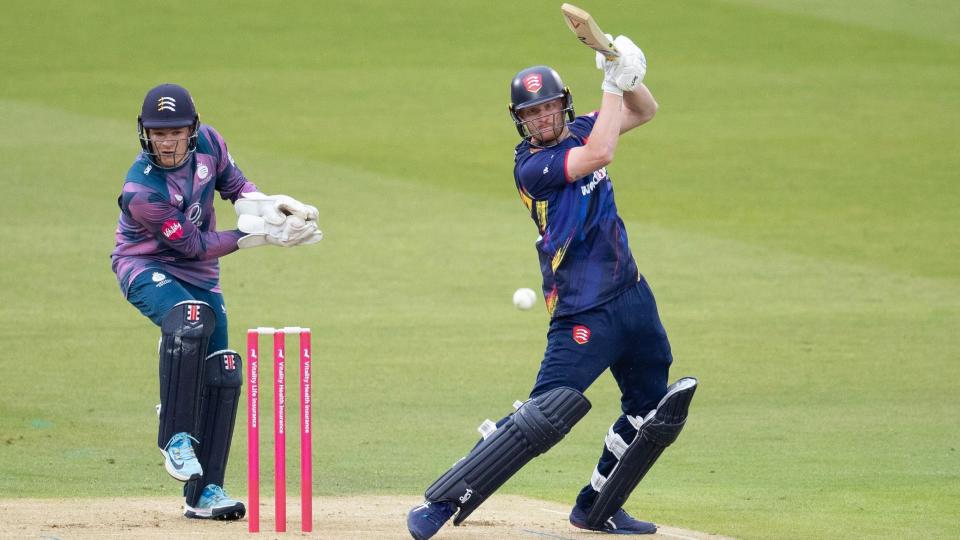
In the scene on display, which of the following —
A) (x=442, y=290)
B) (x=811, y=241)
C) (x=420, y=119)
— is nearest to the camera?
(x=442, y=290)

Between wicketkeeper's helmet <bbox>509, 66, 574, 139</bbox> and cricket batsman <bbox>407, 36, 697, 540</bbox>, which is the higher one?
wicketkeeper's helmet <bbox>509, 66, 574, 139</bbox>

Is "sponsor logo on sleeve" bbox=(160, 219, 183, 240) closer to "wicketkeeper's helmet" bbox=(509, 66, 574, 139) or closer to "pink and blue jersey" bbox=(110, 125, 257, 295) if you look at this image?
"pink and blue jersey" bbox=(110, 125, 257, 295)

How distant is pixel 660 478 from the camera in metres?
8.10

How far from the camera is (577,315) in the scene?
596 cm

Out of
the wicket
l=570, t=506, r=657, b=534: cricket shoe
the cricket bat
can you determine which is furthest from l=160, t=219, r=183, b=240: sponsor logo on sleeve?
l=570, t=506, r=657, b=534: cricket shoe

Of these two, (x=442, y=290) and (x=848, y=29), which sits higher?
(x=848, y=29)

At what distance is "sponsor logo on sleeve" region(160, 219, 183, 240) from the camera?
6184 mm

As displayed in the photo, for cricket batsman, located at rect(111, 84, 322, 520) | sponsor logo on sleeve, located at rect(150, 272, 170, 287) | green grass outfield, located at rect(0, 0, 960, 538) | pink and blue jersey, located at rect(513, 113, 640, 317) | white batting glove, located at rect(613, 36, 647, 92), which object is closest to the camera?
white batting glove, located at rect(613, 36, 647, 92)

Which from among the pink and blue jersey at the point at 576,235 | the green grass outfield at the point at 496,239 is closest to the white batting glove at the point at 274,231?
the pink and blue jersey at the point at 576,235

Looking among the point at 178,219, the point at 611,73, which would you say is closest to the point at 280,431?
the point at 178,219

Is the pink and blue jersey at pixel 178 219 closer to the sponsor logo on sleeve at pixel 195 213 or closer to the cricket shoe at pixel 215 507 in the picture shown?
the sponsor logo on sleeve at pixel 195 213

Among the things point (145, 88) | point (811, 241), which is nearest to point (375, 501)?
point (811, 241)

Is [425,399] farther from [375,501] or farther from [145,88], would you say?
[145,88]

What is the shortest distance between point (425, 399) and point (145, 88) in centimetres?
1470
